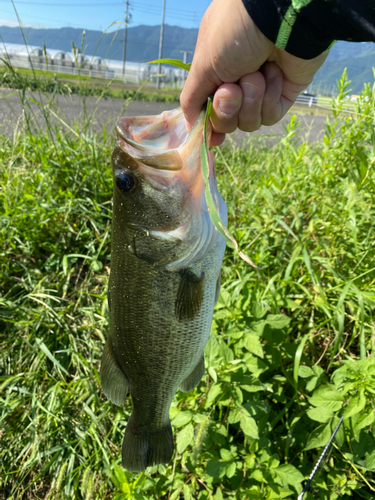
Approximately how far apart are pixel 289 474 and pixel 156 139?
1.79 meters

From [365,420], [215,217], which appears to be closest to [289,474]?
[365,420]

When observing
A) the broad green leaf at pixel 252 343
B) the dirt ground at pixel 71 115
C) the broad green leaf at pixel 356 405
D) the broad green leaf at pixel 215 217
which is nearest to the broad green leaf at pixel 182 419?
the broad green leaf at pixel 252 343

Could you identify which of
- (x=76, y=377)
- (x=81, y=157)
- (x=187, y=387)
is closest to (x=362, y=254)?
(x=187, y=387)

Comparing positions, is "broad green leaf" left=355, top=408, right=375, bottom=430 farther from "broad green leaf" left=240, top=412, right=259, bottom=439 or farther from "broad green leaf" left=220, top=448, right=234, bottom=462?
"broad green leaf" left=220, top=448, right=234, bottom=462

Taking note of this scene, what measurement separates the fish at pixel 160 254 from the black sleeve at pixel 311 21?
47 centimetres

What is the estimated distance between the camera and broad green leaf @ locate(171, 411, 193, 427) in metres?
1.77

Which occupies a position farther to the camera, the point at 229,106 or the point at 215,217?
the point at 229,106

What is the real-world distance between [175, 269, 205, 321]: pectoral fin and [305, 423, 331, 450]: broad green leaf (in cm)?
104

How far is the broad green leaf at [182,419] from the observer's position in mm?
1771

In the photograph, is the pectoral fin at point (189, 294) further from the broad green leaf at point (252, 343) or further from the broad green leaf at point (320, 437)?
the broad green leaf at point (320, 437)

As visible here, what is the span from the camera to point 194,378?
1618mm

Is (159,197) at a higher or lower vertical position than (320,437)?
higher

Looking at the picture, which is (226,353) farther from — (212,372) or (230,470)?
(230,470)

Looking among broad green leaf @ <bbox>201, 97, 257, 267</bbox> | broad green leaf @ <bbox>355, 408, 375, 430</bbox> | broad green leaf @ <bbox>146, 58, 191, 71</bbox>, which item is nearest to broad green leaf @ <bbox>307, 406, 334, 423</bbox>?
broad green leaf @ <bbox>355, 408, 375, 430</bbox>
